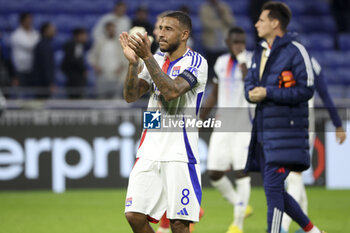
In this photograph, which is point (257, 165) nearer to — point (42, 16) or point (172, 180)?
point (172, 180)

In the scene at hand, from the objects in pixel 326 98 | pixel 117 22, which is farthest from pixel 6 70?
pixel 326 98

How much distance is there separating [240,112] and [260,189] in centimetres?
446

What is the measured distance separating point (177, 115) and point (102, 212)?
510cm

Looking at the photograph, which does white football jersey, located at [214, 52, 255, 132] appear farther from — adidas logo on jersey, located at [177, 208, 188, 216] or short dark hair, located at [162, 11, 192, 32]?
adidas logo on jersey, located at [177, 208, 188, 216]

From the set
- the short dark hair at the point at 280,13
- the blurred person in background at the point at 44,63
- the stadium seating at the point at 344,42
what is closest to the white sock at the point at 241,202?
the short dark hair at the point at 280,13

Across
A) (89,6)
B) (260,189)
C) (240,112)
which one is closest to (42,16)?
(89,6)

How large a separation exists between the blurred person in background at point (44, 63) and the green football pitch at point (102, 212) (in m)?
2.50

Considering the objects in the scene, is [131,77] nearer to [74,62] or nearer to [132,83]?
[132,83]

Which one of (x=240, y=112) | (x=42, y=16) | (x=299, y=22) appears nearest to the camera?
(x=240, y=112)

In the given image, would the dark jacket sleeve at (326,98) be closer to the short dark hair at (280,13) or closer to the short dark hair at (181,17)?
the short dark hair at (280,13)

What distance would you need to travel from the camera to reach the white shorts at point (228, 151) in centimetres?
916

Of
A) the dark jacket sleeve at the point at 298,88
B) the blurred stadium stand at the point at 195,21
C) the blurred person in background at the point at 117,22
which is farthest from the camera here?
the blurred stadium stand at the point at 195,21

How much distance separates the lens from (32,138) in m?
12.8

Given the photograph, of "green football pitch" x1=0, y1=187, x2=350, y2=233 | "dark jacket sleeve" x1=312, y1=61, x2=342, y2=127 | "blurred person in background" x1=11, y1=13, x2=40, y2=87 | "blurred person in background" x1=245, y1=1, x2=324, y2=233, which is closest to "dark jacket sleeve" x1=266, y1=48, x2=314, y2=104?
"blurred person in background" x1=245, y1=1, x2=324, y2=233
